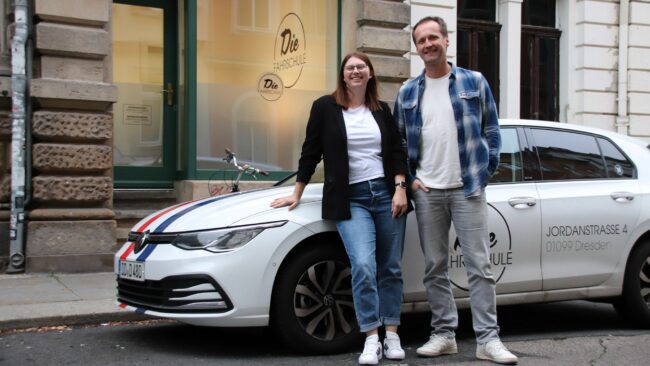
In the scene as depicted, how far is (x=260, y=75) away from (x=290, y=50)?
0.65 meters

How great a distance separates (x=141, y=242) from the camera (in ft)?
15.1

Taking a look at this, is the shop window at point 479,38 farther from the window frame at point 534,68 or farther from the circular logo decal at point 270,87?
the circular logo decal at point 270,87

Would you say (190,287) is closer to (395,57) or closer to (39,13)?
(39,13)

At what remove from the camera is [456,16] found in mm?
12109

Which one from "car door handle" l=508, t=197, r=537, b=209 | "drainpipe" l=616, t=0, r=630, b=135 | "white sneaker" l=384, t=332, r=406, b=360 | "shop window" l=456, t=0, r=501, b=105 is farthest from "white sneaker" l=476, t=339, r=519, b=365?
"drainpipe" l=616, t=0, r=630, b=135

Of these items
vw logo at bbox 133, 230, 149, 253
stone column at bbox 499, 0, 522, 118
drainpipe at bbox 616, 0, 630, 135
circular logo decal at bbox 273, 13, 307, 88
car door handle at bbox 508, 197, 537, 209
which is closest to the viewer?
vw logo at bbox 133, 230, 149, 253

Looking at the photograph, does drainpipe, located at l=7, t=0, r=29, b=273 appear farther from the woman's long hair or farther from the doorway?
the woman's long hair

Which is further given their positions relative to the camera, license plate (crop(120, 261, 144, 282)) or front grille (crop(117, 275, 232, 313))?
license plate (crop(120, 261, 144, 282))

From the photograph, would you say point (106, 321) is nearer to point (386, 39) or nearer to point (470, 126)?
point (470, 126)

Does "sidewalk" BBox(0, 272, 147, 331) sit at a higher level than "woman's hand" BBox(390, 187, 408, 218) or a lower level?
lower

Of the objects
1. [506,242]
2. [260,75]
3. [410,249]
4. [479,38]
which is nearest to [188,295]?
[410,249]

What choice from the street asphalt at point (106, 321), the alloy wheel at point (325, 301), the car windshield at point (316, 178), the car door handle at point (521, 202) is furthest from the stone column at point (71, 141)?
the car door handle at point (521, 202)

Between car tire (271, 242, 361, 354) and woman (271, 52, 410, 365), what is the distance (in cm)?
20

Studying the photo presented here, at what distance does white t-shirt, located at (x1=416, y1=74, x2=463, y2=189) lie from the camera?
4.46 m
